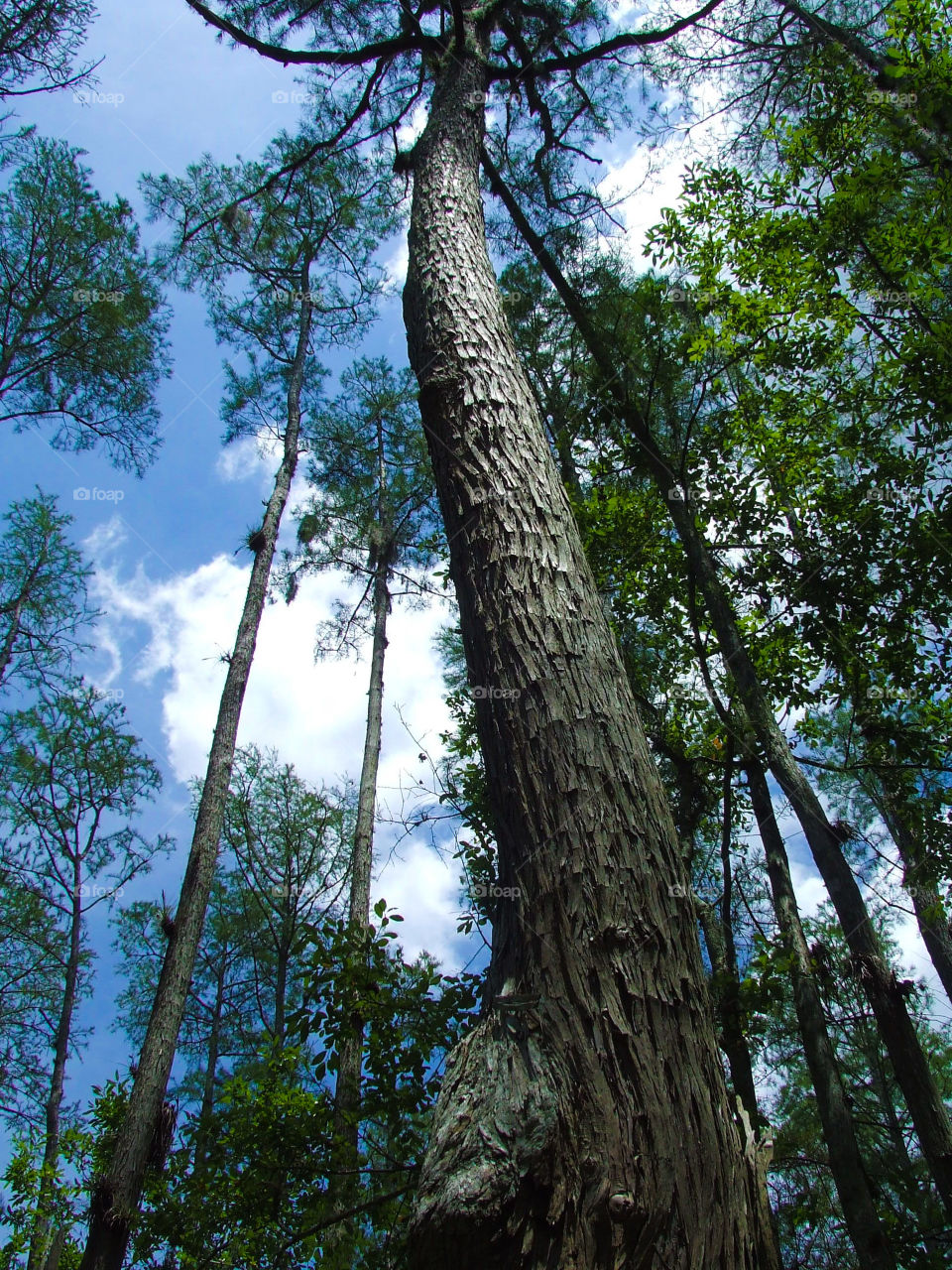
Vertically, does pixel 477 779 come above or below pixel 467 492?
above

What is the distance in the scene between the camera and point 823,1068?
3.31m

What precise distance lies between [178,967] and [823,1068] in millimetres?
5054

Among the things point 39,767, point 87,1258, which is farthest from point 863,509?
point 39,767

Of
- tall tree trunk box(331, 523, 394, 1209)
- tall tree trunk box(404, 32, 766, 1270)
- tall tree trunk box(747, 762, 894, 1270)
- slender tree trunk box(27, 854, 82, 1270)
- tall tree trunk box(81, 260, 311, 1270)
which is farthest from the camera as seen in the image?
slender tree trunk box(27, 854, 82, 1270)

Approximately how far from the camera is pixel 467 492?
211cm

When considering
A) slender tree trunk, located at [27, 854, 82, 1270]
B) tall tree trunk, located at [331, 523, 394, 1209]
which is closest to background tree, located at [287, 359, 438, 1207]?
tall tree trunk, located at [331, 523, 394, 1209]

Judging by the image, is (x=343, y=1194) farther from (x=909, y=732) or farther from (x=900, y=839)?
(x=900, y=839)

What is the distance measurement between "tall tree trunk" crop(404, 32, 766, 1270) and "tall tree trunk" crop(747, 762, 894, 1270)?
2.40 m

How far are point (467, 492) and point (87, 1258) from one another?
6016 millimetres

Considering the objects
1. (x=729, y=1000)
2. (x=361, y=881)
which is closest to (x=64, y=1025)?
(x=361, y=881)

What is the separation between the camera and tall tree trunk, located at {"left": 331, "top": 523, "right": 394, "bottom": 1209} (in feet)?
10.7

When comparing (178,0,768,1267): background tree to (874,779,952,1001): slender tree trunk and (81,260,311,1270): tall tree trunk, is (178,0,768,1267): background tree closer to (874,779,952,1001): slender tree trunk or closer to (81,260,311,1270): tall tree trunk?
(874,779,952,1001): slender tree trunk

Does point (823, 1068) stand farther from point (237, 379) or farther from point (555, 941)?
point (237, 379)

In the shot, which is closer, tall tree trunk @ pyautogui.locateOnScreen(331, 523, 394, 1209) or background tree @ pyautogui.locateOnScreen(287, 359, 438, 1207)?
tall tree trunk @ pyautogui.locateOnScreen(331, 523, 394, 1209)
